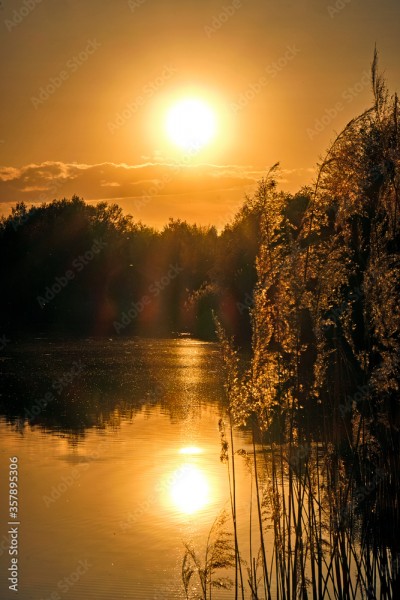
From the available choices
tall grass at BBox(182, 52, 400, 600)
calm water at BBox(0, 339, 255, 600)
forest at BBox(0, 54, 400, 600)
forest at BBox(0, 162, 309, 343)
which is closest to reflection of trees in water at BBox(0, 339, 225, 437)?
calm water at BBox(0, 339, 255, 600)

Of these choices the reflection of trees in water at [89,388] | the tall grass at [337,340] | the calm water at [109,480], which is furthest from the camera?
the reflection of trees in water at [89,388]

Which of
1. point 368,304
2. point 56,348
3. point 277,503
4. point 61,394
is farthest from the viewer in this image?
point 56,348

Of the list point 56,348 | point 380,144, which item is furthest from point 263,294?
point 56,348

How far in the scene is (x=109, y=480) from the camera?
1166 cm

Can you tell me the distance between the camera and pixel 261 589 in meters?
7.16

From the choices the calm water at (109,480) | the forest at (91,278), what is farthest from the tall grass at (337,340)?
the forest at (91,278)

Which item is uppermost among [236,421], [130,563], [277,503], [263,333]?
[263,333]

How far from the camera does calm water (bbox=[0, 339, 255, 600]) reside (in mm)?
7738

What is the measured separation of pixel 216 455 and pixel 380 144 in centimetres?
987

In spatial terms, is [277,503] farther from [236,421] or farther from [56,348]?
[56,348]

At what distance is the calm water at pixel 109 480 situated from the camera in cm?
774

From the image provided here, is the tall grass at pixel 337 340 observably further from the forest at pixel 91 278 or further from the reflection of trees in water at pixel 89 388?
the forest at pixel 91 278

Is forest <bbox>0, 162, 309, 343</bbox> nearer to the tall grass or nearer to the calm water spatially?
the calm water

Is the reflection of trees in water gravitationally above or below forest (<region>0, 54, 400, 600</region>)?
below
